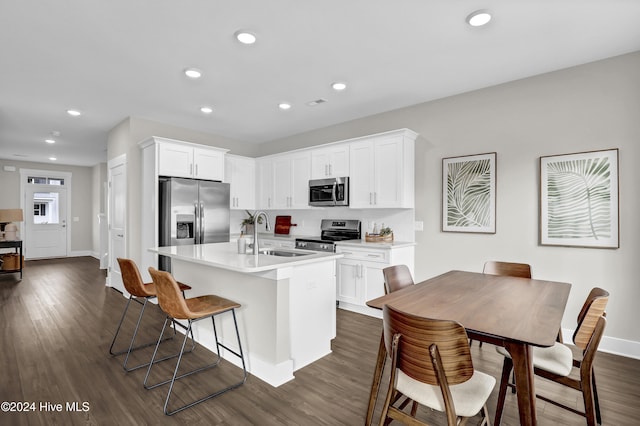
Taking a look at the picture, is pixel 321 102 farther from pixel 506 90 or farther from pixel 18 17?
pixel 18 17

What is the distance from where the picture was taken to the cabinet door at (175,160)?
4594 millimetres

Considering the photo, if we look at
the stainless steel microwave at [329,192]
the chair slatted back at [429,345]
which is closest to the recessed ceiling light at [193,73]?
the stainless steel microwave at [329,192]

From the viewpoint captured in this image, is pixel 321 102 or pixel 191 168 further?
pixel 191 168

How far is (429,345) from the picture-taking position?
1352 millimetres

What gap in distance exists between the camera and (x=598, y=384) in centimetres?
246

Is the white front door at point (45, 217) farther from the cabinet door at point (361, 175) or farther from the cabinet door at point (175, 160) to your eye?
the cabinet door at point (361, 175)

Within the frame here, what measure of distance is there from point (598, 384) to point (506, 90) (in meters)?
2.87

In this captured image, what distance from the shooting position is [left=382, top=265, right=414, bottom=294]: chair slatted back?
7.79 feet

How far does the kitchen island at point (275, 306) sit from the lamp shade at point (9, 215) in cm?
594

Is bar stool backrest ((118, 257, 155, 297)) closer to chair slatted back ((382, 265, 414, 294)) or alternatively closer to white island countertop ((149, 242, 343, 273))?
white island countertop ((149, 242, 343, 273))

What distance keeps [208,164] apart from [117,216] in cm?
175

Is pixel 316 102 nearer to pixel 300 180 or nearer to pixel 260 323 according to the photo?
pixel 300 180

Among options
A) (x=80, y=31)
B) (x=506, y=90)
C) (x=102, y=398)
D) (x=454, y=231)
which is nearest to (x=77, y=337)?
(x=102, y=398)

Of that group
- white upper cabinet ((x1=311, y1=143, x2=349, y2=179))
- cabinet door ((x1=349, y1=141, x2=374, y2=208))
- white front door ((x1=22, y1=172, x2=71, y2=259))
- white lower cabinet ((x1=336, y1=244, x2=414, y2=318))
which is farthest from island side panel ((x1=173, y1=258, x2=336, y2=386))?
white front door ((x1=22, y1=172, x2=71, y2=259))
